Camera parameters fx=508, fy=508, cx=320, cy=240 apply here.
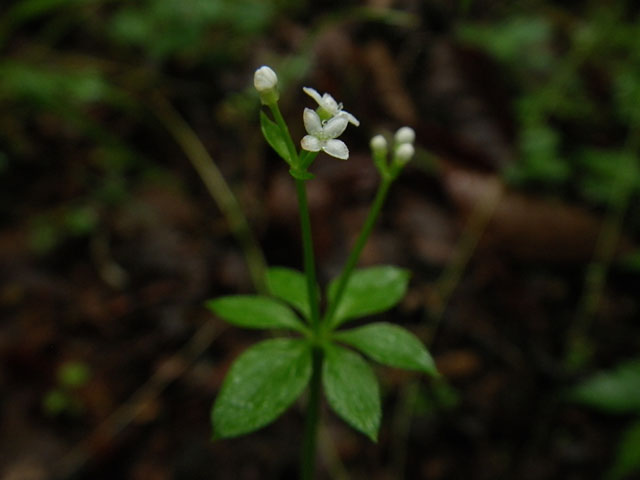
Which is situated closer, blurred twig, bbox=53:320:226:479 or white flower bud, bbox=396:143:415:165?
white flower bud, bbox=396:143:415:165

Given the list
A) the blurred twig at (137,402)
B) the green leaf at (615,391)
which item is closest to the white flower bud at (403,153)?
the blurred twig at (137,402)

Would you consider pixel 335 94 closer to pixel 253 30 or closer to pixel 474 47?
pixel 253 30

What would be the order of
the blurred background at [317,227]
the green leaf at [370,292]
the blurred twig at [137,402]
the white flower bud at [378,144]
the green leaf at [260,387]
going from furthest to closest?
the blurred background at [317,227]
the blurred twig at [137,402]
the green leaf at [370,292]
the white flower bud at [378,144]
the green leaf at [260,387]

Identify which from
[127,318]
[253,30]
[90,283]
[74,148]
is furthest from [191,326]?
[253,30]

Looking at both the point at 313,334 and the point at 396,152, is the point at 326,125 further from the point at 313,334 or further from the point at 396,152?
the point at 313,334

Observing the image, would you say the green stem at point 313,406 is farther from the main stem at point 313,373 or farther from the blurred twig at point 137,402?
the blurred twig at point 137,402

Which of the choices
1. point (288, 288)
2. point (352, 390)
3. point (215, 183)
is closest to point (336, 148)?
point (288, 288)

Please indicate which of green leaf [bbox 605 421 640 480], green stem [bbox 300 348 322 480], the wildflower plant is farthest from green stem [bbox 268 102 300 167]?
green leaf [bbox 605 421 640 480]

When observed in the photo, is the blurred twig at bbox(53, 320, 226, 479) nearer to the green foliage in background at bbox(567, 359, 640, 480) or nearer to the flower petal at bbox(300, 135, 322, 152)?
the flower petal at bbox(300, 135, 322, 152)
